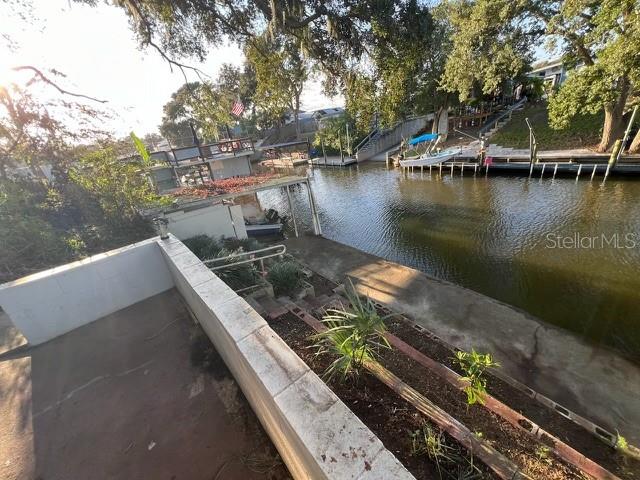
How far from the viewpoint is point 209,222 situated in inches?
406

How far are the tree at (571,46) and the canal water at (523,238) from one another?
4436 mm

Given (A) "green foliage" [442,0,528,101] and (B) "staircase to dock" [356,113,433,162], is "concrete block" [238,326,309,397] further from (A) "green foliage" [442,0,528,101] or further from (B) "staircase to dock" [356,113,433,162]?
(B) "staircase to dock" [356,113,433,162]

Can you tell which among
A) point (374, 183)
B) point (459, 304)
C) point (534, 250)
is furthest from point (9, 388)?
point (374, 183)

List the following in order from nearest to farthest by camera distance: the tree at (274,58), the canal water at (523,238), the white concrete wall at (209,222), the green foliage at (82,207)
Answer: the green foliage at (82,207), the canal water at (523,238), the tree at (274,58), the white concrete wall at (209,222)

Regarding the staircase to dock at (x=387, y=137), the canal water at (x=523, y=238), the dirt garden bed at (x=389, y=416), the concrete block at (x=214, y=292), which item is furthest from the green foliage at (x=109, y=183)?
the staircase to dock at (x=387, y=137)

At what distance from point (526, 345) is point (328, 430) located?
20.1ft

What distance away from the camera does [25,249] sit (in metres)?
6.66

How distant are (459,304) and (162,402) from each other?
6808 mm

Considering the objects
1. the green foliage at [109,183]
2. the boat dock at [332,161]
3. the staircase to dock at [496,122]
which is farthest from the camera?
the boat dock at [332,161]

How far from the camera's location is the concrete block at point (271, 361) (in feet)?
6.47

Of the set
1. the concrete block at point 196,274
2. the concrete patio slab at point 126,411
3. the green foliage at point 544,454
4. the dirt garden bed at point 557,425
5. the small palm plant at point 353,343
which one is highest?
the concrete block at point 196,274

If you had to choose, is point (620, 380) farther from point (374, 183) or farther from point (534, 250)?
point (374, 183)

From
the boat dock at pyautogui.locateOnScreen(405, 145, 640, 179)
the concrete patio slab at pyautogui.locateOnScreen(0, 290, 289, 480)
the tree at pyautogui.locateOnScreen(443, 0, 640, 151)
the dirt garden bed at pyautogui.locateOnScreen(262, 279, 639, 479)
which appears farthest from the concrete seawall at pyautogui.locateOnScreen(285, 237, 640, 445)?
the boat dock at pyautogui.locateOnScreen(405, 145, 640, 179)

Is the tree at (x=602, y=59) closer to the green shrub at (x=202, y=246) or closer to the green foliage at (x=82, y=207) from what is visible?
the green shrub at (x=202, y=246)
